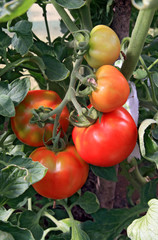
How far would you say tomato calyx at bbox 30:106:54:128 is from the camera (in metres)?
0.49

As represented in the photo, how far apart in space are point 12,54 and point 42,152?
22 centimetres

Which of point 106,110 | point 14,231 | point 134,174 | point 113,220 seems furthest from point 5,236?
point 134,174

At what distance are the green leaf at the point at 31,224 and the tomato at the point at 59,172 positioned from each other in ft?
0.36

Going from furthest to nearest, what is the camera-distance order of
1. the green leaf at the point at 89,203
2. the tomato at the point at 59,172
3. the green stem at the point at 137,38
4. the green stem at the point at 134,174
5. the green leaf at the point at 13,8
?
the green stem at the point at 134,174, the green leaf at the point at 89,203, the tomato at the point at 59,172, the green stem at the point at 137,38, the green leaf at the point at 13,8

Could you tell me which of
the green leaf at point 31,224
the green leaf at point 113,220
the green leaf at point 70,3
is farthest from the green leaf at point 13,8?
the green leaf at point 113,220

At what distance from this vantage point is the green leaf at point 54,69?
20.2 inches

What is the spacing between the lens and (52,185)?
524 millimetres

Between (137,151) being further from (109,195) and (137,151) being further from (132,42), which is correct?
(109,195)

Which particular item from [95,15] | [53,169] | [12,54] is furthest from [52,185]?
[95,15]

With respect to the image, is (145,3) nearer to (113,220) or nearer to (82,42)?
(82,42)

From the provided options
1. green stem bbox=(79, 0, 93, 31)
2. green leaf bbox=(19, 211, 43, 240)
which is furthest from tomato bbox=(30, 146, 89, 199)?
green stem bbox=(79, 0, 93, 31)

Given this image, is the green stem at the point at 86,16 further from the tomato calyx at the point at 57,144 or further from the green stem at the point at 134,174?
the green stem at the point at 134,174

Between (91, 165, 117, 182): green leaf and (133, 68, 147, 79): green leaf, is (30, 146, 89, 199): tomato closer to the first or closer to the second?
(91, 165, 117, 182): green leaf

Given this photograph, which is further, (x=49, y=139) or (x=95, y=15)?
(x=95, y=15)
